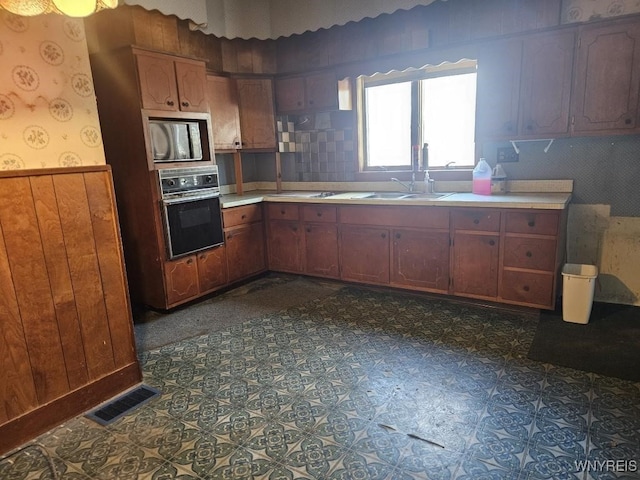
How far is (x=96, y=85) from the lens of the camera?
3238 mm

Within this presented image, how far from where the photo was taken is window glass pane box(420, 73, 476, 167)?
355 centimetres

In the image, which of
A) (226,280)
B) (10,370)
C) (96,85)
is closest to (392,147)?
(226,280)

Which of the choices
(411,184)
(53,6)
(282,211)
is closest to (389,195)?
(411,184)

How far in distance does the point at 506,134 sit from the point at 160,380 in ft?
9.53

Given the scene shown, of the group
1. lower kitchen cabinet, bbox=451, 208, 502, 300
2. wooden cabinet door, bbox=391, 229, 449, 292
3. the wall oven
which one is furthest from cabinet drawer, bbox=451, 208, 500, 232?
the wall oven

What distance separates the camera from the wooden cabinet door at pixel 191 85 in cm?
331

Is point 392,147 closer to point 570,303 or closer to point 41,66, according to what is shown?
point 570,303

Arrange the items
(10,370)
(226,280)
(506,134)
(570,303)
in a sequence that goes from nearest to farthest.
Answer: (10,370) → (570,303) → (506,134) → (226,280)

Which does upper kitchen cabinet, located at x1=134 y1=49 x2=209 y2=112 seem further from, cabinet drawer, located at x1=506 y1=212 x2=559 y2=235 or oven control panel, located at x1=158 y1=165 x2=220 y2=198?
cabinet drawer, located at x1=506 y1=212 x2=559 y2=235

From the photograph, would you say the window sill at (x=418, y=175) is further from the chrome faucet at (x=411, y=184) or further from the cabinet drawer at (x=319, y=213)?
the cabinet drawer at (x=319, y=213)

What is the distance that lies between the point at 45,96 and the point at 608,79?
3.30 meters

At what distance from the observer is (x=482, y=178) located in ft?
11.0

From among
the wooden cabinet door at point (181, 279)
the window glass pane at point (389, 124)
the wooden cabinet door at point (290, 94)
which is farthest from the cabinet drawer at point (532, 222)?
the wooden cabinet door at point (181, 279)

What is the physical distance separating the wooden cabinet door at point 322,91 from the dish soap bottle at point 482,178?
56.4 inches
